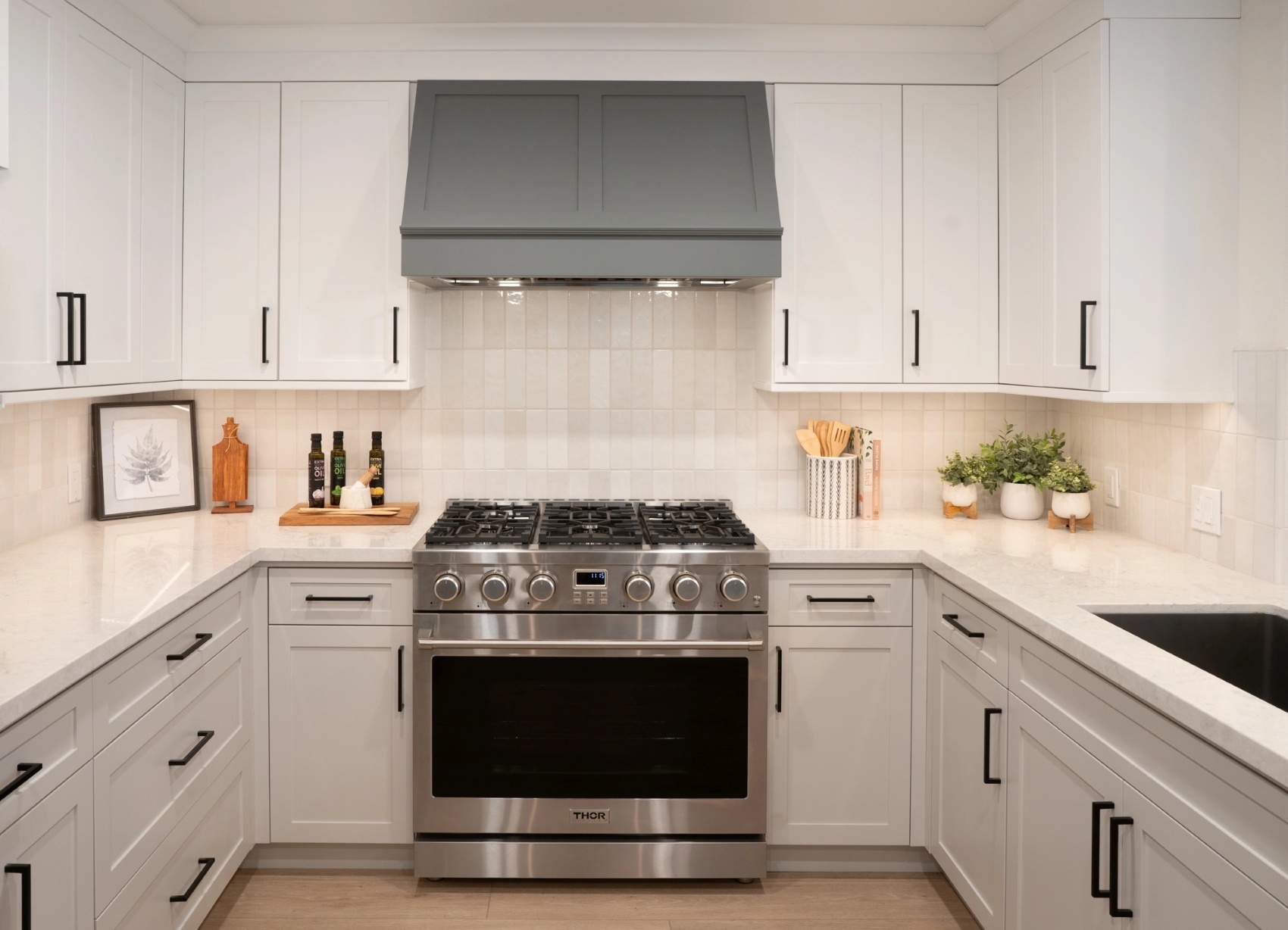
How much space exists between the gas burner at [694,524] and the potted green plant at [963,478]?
0.73m

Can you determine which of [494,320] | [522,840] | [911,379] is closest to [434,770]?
[522,840]

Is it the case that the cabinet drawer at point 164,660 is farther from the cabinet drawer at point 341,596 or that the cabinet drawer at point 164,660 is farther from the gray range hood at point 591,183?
the gray range hood at point 591,183

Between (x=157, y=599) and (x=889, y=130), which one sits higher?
(x=889, y=130)

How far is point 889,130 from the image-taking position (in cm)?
318

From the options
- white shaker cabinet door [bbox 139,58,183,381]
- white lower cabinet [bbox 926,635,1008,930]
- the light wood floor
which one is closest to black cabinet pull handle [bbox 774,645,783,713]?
white lower cabinet [bbox 926,635,1008,930]

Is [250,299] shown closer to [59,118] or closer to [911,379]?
[59,118]

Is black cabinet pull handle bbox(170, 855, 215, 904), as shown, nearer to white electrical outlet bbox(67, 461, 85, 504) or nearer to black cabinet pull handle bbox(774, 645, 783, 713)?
white electrical outlet bbox(67, 461, 85, 504)

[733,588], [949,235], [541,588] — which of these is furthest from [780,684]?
[949,235]

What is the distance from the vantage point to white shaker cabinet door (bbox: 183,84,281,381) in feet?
10.3

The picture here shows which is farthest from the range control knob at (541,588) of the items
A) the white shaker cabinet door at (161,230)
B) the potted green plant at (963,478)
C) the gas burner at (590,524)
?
the potted green plant at (963,478)

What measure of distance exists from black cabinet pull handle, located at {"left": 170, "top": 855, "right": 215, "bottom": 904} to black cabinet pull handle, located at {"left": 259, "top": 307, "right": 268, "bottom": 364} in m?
1.47

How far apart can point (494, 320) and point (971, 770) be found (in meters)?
2.09

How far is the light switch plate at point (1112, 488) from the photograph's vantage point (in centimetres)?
317

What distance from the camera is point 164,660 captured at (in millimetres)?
2248
